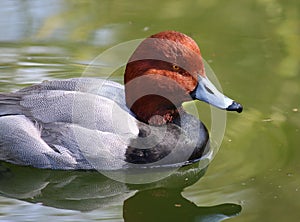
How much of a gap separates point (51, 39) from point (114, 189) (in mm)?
2618

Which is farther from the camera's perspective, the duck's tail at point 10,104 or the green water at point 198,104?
the duck's tail at point 10,104

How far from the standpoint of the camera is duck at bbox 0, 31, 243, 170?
5.76m

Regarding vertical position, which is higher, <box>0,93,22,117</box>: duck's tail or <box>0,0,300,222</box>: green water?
<box>0,93,22,117</box>: duck's tail

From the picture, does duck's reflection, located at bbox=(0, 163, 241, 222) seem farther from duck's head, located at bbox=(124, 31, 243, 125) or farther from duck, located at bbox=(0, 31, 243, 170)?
duck's head, located at bbox=(124, 31, 243, 125)

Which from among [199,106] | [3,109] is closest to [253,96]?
[199,106]

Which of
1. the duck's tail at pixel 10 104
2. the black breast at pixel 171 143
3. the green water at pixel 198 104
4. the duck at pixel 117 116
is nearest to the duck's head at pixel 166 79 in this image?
the duck at pixel 117 116

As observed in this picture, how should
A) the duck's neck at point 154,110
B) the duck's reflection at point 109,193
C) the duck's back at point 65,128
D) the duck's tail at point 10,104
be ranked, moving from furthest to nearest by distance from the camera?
the duck's neck at point 154,110 < the duck's tail at point 10,104 < the duck's back at point 65,128 < the duck's reflection at point 109,193

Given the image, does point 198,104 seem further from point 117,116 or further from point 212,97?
point 117,116

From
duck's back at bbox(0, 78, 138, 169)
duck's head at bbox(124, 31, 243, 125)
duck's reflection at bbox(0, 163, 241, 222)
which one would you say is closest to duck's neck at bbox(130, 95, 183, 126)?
duck's head at bbox(124, 31, 243, 125)

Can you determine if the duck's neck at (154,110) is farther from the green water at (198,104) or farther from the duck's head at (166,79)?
the green water at (198,104)

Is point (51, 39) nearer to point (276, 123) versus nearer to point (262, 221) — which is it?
point (276, 123)

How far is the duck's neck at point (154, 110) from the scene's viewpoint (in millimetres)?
6008

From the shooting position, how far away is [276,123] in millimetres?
6398

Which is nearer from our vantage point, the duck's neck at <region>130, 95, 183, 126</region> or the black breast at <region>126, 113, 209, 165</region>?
the black breast at <region>126, 113, 209, 165</region>
